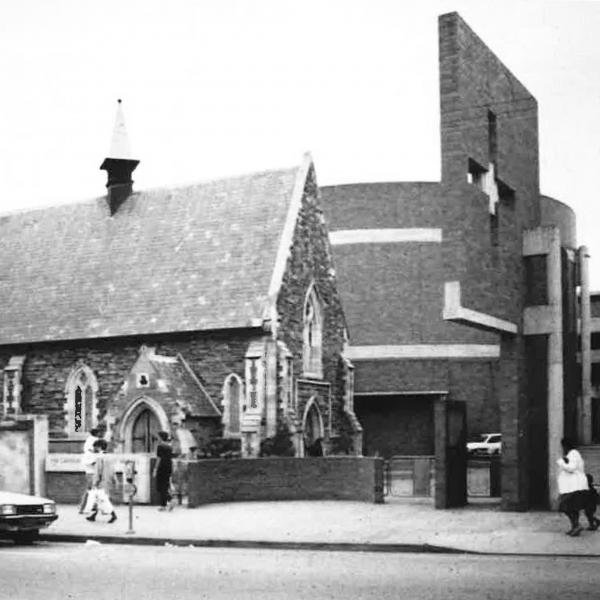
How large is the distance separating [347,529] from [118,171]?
75.2ft

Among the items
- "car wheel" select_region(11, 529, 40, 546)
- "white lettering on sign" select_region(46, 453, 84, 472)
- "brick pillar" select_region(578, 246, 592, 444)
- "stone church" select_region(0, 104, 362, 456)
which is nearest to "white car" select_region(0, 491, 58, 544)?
"car wheel" select_region(11, 529, 40, 546)

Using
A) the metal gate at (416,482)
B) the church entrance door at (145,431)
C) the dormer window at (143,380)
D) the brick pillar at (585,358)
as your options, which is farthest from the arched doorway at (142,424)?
the brick pillar at (585,358)

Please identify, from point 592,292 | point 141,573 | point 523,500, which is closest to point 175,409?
point 523,500

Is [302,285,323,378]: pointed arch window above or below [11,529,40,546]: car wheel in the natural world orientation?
above

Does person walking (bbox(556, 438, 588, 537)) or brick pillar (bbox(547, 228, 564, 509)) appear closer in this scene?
person walking (bbox(556, 438, 588, 537))

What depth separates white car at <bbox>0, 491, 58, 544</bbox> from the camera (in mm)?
18453

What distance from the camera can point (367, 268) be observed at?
5262 cm

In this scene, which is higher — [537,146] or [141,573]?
[537,146]

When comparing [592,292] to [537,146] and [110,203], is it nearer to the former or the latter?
[110,203]

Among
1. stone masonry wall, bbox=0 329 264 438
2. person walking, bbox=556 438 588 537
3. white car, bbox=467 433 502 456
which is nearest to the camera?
person walking, bbox=556 438 588 537

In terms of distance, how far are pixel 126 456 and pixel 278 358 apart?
7731mm

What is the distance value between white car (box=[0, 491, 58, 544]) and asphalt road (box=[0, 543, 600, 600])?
114cm

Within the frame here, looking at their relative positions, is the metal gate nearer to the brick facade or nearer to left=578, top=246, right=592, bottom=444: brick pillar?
the brick facade

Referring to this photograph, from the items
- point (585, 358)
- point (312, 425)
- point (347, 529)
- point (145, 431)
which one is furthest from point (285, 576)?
point (585, 358)
